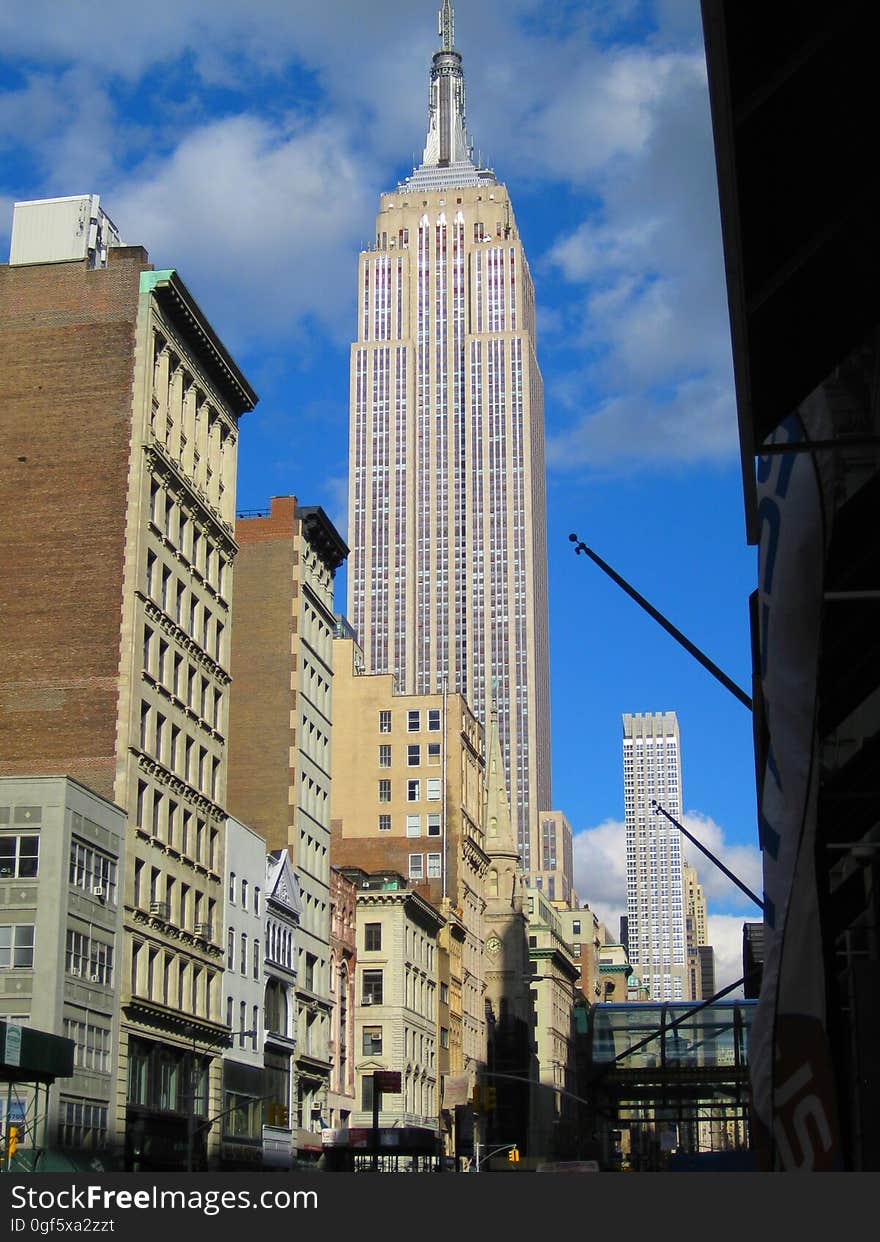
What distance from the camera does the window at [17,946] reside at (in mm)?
52438

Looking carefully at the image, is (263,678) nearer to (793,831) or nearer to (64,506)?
(64,506)

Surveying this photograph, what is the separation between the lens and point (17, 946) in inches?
2077

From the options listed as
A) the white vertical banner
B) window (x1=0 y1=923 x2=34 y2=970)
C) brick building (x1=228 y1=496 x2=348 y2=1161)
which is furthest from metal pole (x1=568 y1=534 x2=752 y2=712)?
brick building (x1=228 y1=496 x2=348 y2=1161)

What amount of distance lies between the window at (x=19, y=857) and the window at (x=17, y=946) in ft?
5.44

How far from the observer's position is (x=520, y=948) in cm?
13512

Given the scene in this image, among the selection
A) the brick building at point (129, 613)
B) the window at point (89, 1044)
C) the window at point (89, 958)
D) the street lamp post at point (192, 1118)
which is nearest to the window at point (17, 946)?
the window at point (89, 958)

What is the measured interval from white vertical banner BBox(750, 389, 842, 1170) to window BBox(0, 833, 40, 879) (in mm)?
43240

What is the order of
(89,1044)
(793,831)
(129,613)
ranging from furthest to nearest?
(129,613)
(89,1044)
(793,831)

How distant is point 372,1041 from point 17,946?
150ft

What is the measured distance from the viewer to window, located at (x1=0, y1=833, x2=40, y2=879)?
53625 mm

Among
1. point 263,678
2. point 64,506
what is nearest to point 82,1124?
point 64,506

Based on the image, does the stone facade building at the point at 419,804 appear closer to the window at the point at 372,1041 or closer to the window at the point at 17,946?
the window at the point at 372,1041

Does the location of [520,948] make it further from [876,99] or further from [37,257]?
[876,99]

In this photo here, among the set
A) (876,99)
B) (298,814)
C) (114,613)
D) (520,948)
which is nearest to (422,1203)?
(876,99)
